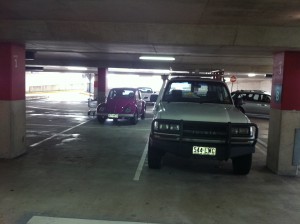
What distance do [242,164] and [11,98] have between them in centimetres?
548

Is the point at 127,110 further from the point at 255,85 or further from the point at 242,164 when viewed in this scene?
the point at 255,85

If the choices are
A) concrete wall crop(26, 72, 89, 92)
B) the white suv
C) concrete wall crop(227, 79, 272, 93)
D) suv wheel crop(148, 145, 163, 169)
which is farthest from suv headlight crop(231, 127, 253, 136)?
concrete wall crop(26, 72, 89, 92)

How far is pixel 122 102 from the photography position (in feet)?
50.1

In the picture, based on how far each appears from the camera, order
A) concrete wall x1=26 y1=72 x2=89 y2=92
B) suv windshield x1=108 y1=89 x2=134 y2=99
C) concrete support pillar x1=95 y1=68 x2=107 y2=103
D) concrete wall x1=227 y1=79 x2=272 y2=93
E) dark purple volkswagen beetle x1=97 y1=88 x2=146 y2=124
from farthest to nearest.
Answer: concrete wall x1=26 y1=72 x2=89 y2=92, concrete wall x1=227 y1=79 x2=272 y2=93, concrete support pillar x1=95 y1=68 x2=107 y2=103, suv windshield x1=108 y1=89 x2=134 y2=99, dark purple volkswagen beetle x1=97 y1=88 x2=146 y2=124

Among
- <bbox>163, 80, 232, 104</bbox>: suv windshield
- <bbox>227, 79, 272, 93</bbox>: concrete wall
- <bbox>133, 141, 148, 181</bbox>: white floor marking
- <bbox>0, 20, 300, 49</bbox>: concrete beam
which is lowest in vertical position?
<bbox>133, 141, 148, 181</bbox>: white floor marking

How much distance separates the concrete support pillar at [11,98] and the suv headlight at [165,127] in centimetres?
364

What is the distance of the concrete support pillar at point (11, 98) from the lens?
25.8 feet

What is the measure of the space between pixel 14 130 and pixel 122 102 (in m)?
7.48

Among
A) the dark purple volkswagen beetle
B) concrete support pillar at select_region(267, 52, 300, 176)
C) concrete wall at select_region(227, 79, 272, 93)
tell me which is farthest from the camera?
concrete wall at select_region(227, 79, 272, 93)

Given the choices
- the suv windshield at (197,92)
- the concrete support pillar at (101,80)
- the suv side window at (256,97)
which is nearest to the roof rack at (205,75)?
the suv windshield at (197,92)

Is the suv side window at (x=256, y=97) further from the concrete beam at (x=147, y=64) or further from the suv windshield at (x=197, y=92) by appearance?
the suv windshield at (x=197, y=92)

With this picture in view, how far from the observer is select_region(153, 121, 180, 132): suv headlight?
6.52 metres

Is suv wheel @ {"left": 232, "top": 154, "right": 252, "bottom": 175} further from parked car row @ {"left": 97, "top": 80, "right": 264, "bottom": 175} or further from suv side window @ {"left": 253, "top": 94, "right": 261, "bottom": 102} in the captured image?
suv side window @ {"left": 253, "top": 94, "right": 261, "bottom": 102}

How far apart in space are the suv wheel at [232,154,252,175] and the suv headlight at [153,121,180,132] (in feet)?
5.53
